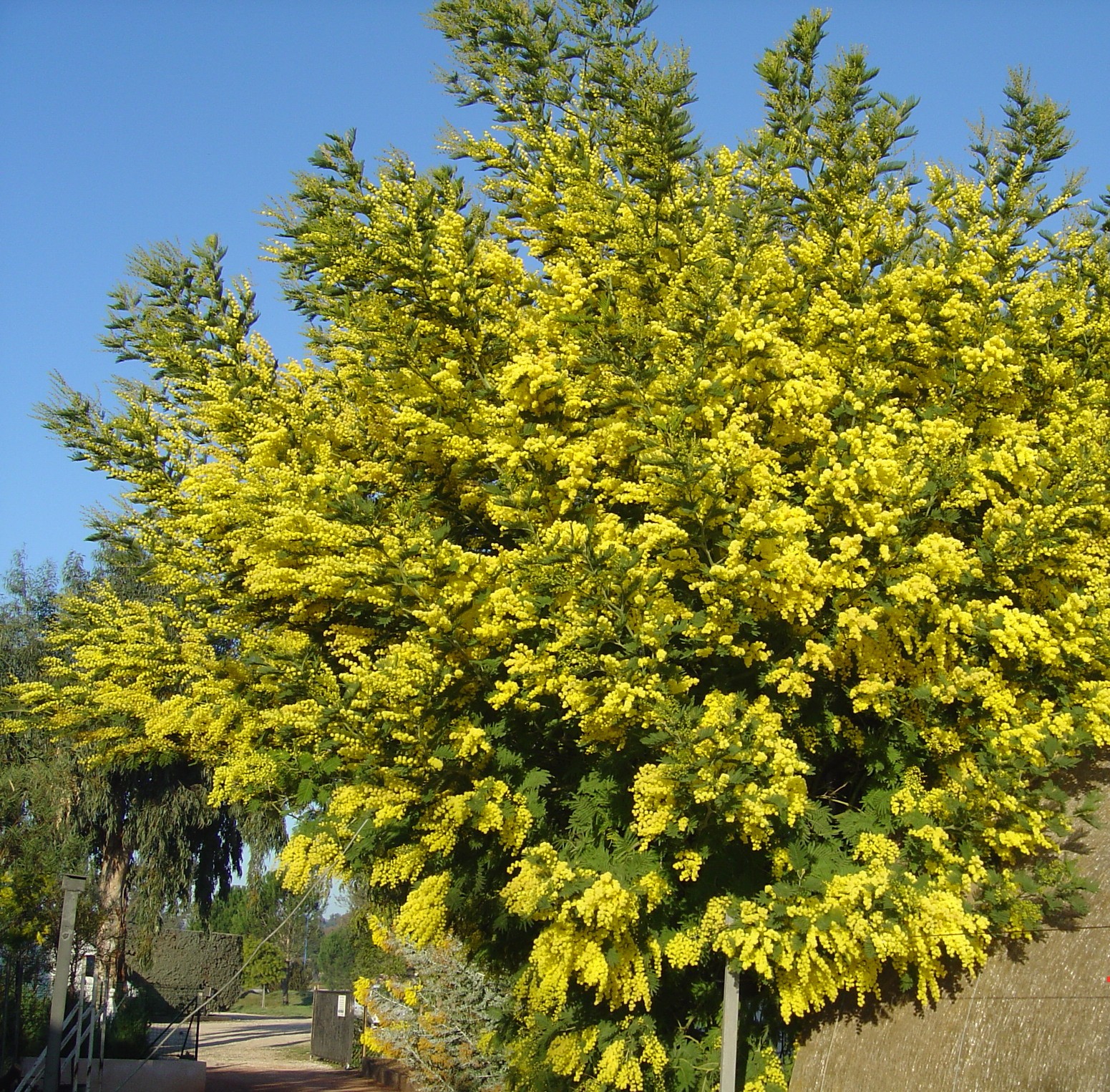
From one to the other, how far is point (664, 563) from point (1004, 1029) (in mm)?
4205

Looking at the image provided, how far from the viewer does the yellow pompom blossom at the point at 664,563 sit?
794 cm

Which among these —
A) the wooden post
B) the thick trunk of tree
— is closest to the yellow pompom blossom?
the wooden post

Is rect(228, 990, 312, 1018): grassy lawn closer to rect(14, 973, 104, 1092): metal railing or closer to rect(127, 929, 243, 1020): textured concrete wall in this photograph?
rect(127, 929, 243, 1020): textured concrete wall

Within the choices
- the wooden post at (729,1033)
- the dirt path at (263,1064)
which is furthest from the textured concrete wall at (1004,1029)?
the dirt path at (263,1064)

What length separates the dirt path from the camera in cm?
2367

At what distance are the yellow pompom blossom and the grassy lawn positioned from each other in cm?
5996

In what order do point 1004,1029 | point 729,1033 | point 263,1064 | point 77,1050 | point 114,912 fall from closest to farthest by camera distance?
point 729,1033, point 1004,1029, point 77,1050, point 114,912, point 263,1064

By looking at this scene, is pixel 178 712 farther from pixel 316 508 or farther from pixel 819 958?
pixel 819 958

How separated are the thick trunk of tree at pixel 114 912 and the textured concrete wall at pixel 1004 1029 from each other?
15.7 m

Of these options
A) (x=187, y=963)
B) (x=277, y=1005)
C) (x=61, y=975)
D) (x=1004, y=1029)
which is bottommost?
(x=277, y=1005)

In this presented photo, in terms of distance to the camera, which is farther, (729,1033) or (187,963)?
(187,963)

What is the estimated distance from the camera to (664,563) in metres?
8.22

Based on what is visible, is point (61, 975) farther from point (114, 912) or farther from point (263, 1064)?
point (263, 1064)

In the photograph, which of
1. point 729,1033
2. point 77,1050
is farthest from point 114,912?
point 729,1033
